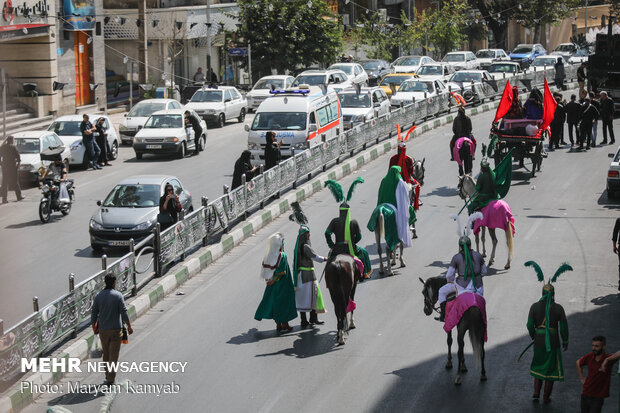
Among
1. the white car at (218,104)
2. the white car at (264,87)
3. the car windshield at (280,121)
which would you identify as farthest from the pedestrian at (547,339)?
the white car at (264,87)

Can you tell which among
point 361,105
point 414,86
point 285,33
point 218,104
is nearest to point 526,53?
point 285,33

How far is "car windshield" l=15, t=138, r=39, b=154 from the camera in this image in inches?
1056

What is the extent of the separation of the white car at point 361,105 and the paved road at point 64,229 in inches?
154

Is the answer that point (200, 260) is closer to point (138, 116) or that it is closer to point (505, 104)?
point (505, 104)

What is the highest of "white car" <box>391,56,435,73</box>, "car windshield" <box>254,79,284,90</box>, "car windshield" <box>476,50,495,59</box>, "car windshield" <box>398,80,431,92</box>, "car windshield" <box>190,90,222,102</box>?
"car windshield" <box>476,50,495,59</box>

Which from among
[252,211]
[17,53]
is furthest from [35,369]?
[17,53]

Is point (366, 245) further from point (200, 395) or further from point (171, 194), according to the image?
point (200, 395)

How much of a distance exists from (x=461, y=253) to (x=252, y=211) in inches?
393

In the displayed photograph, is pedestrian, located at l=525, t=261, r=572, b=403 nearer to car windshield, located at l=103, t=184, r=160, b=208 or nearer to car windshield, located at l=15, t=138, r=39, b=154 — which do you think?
car windshield, located at l=103, t=184, r=160, b=208

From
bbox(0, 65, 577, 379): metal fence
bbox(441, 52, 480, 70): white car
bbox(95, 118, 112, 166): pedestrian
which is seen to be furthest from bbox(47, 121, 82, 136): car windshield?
bbox(441, 52, 480, 70): white car

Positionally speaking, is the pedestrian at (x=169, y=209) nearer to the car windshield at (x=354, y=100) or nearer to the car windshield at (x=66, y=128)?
the car windshield at (x=66, y=128)

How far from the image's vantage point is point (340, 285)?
512 inches

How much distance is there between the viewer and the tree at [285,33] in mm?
48531

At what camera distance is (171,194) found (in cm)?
1859
